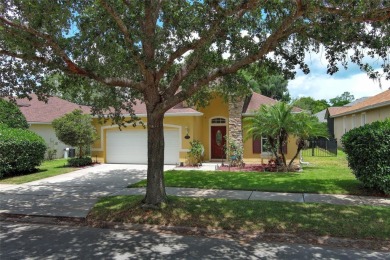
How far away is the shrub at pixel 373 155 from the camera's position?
9438 mm

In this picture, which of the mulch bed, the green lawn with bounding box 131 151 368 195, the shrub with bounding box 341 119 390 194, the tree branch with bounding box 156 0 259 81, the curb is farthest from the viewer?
the mulch bed

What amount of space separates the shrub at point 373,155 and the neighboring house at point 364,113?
9228 mm

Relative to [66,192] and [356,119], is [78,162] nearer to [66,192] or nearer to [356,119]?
[66,192]

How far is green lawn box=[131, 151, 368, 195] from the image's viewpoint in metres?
10.9

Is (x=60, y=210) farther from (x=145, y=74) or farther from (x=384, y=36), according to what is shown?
(x=384, y=36)

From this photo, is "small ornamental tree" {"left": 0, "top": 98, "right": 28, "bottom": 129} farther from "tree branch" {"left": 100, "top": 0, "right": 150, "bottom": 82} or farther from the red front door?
"tree branch" {"left": 100, "top": 0, "right": 150, "bottom": 82}

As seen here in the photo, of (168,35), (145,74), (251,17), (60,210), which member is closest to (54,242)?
(60,210)

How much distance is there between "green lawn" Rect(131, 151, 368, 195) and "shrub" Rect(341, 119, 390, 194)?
0.62 metres

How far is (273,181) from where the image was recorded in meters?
12.5

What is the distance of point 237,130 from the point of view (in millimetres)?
19078

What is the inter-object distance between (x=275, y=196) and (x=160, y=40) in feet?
18.0

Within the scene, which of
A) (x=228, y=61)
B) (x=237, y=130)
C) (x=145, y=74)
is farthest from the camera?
(x=237, y=130)

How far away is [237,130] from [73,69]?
12.4 metres

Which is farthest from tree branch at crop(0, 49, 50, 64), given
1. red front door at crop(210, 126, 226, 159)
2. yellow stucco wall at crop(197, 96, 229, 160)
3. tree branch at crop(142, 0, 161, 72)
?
red front door at crop(210, 126, 226, 159)
